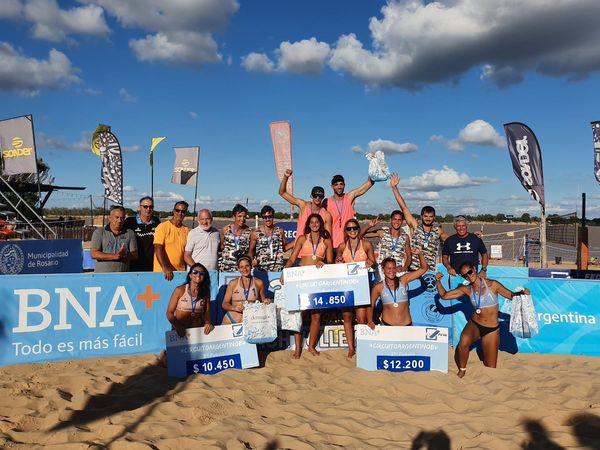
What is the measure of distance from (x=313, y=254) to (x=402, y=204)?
5.99ft

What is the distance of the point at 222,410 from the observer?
4.14 m

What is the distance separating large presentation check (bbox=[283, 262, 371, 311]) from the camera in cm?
592

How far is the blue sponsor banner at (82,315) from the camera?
5.62 metres

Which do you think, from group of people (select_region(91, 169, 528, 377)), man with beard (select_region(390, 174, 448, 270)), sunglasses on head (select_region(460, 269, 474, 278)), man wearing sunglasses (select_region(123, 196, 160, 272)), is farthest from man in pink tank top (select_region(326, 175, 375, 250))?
man wearing sunglasses (select_region(123, 196, 160, 272))

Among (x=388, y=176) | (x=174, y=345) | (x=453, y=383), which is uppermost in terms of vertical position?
(x=388, y=176)

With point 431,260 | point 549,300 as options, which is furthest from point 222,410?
point 549,300

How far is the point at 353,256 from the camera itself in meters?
6.11

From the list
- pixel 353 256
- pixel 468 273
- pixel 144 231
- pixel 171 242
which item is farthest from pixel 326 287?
pixel 144 231

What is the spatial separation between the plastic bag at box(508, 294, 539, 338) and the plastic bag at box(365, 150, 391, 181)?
99.2 inches

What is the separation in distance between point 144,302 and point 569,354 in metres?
6.36

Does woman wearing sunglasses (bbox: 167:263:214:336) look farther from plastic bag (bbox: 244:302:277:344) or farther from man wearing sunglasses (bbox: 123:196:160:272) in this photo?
man wearing sunglasses (bbox: 123:196:160:272)

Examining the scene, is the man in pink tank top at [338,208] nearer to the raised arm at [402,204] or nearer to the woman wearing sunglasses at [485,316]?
the raised arm at [402,204]

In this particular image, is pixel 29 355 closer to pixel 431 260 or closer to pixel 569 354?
pixel 431 260

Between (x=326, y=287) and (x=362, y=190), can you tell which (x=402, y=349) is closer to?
(x=326, y=287)
